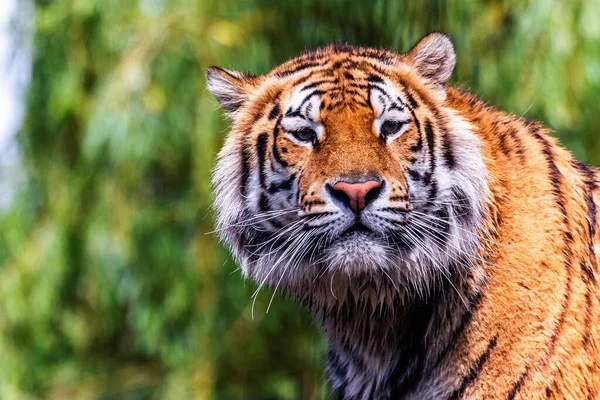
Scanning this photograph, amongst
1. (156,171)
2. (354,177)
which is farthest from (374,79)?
(156,171)

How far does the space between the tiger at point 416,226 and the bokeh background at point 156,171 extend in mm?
1550

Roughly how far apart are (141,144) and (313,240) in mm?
2139

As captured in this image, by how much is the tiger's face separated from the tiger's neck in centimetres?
5

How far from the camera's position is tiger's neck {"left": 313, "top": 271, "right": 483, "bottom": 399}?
5.84 feet

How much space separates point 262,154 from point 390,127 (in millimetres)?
286

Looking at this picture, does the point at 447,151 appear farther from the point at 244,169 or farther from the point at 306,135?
the point at 244,169

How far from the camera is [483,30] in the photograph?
3529 mm

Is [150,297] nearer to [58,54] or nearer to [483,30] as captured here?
[58,54]

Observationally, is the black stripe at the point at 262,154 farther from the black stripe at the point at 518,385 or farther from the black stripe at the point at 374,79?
the black stripe at the point at 518,385

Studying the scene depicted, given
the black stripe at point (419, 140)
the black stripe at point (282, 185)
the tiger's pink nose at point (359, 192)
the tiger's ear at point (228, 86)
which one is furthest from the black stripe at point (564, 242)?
the tiger's ear at point (228, 86)

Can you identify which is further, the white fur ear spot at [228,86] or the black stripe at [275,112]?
the white fur ear spot at [228,86]

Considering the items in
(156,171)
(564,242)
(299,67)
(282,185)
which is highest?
(299,67)

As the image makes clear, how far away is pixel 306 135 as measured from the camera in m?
1.81

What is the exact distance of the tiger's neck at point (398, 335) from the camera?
1.78m
